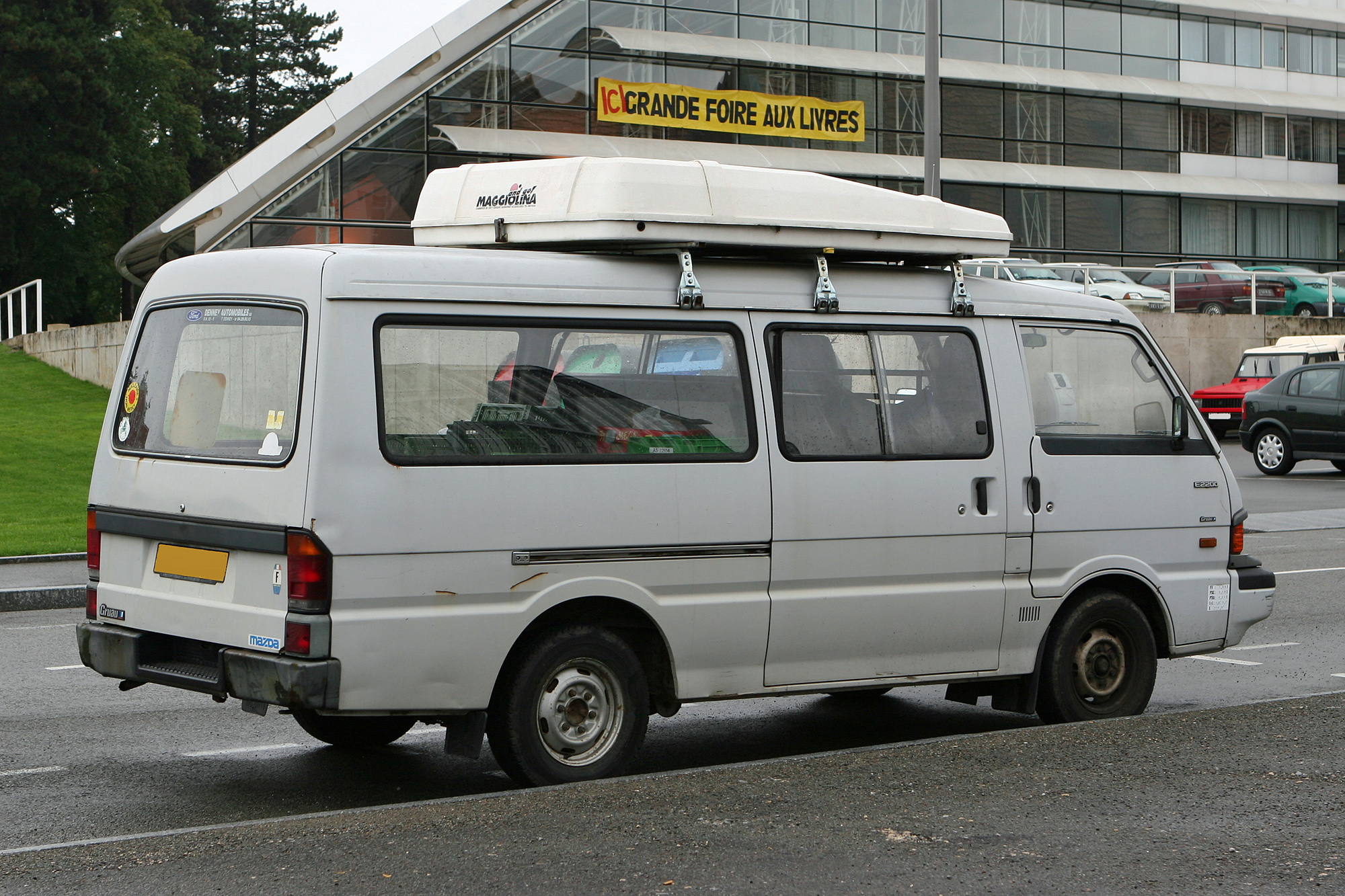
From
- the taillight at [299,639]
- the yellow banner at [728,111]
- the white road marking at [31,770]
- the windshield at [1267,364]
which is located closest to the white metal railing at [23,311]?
the yellow banner at [728,111]

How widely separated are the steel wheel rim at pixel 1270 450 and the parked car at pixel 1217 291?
1381 centimetres

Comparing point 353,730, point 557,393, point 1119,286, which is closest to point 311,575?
point 557,393

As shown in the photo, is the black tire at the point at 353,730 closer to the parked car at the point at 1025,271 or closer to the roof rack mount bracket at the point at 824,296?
the roof rack mount bracket at the point at 824,296

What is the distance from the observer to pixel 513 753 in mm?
5973

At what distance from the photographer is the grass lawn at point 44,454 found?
627 inches

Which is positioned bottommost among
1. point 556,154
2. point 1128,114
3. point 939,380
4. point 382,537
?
point 382,537

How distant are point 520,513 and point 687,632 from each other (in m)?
0.88

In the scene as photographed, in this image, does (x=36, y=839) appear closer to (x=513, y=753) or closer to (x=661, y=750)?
(x=513, y=753)

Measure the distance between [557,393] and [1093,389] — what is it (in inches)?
108

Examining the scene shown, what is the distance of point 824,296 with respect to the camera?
22.0 feet

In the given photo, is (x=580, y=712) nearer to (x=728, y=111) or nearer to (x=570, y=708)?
(x=570, y=708)

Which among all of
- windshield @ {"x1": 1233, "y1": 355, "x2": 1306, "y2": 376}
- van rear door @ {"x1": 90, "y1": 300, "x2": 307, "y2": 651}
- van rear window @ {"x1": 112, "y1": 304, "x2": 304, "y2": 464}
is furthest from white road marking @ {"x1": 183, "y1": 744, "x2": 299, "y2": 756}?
windshield @ {"x1": 1233, "y1": 355, "x2": 1306, "y2": 376}

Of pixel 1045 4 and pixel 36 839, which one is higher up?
pixel 1045 4

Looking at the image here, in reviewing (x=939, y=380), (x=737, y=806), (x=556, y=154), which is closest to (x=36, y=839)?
(x=737, y=806)
